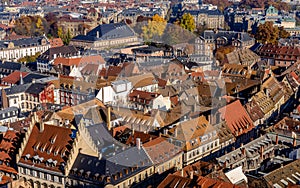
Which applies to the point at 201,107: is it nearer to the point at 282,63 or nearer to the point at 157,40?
the point at 282,63

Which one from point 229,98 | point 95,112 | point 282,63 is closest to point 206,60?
point 282,63

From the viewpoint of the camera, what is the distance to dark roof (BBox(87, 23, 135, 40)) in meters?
109

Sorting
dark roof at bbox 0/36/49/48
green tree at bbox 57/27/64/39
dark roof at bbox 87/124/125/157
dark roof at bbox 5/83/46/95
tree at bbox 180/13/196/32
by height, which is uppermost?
dark roof at bbox 87/124/125/157

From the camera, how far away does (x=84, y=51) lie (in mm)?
98062

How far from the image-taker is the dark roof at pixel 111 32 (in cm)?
10929

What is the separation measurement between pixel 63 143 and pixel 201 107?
59.0ft

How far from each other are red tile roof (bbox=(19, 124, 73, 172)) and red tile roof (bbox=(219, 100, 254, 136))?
1623 cm

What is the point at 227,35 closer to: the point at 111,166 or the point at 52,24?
the point at 52,24

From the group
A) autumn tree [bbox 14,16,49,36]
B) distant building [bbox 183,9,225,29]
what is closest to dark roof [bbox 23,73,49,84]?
autumn tree [bbox 14,16,49,36]

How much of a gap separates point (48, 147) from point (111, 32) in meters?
73.6

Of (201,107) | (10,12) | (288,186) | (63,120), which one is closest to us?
(288,186)

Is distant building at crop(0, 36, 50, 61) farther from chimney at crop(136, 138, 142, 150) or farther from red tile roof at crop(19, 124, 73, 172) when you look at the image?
chimney at crop(136, 138, 142, 150)

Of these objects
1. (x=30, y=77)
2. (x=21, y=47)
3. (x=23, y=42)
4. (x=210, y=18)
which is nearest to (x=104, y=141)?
(x=30, y=77)

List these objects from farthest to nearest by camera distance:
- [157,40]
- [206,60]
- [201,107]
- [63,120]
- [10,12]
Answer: [10,12] → [157,40] → [206,60] → [201,107] → [63,120]
